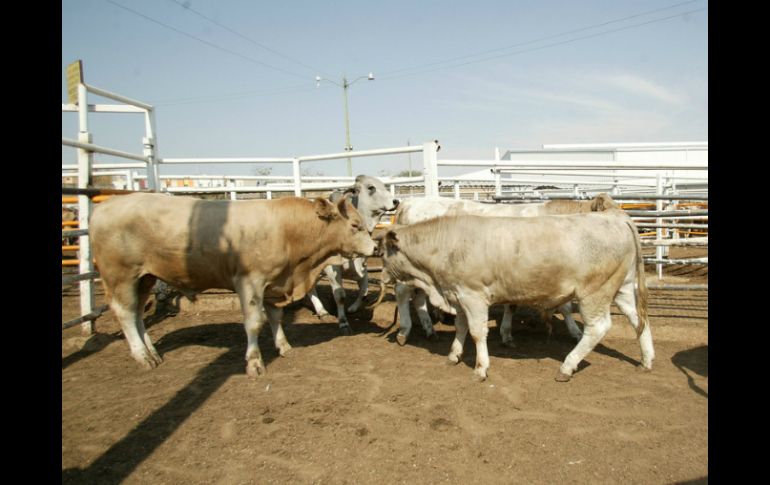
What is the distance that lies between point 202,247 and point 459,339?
9.94 ft

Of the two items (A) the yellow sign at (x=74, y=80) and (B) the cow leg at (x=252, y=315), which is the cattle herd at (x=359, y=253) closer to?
(B) the cow leg at (x=252, y=315)

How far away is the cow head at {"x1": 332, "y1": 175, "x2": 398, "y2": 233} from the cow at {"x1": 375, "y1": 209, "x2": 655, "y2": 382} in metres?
2.01

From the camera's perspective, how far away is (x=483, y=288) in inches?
197

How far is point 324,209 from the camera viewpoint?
5438 millimetres

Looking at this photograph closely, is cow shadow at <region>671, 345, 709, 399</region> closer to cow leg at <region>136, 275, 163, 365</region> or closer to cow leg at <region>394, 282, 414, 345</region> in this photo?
cow leg at <region>394, 282, 414, 345</region>

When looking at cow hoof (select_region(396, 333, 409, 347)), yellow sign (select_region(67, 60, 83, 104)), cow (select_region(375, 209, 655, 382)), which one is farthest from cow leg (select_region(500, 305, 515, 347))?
yellow sign (select_region(67, 60, 83, 104))

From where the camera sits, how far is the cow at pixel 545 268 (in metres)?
4.77

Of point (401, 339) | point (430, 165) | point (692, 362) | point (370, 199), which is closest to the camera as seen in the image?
point (692, 362)

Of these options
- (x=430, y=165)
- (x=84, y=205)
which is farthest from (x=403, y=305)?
(x=84, y=205)

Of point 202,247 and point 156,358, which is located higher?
point 202,247

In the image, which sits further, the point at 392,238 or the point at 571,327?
the point at 571,327

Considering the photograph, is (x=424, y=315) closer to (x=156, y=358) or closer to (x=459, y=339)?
(x=459, y=339)
